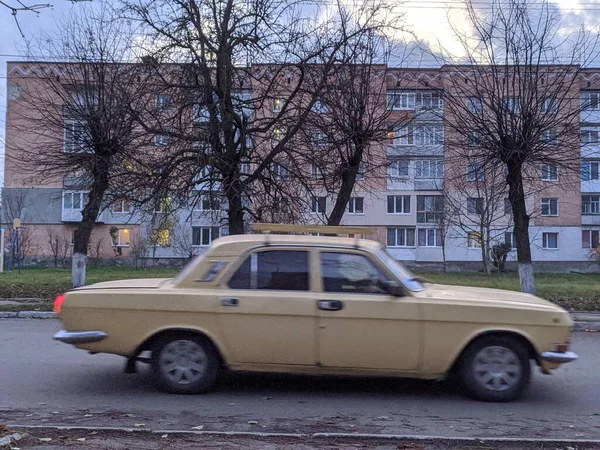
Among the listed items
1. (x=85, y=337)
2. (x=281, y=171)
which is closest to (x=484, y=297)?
(x=85, y=337)

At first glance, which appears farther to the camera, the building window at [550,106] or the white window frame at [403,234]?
the white window frame at [403,234]

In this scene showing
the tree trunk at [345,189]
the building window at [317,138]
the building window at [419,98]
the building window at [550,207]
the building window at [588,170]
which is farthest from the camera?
the building window at [550,207]

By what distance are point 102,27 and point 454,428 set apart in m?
15.8

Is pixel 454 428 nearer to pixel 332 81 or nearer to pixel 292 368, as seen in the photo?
pixel 292 368

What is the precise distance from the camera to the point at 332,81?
15930 millimetres

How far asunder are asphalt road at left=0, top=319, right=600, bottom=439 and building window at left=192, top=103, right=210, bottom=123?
9.66 metres

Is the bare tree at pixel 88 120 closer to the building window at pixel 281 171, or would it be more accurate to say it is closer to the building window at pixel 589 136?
the building window at pixel 281 171

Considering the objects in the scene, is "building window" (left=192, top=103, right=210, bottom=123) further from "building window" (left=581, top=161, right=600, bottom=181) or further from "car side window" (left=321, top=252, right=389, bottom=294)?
"building window" (left=581, top=161, right=600, bottom=181)

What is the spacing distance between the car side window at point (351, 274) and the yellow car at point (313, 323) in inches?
0.4

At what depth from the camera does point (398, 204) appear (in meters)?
45.8

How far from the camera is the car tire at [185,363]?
237 inches

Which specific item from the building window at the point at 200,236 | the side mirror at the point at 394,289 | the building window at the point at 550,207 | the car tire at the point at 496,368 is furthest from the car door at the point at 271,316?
the building window at the point at 550,207

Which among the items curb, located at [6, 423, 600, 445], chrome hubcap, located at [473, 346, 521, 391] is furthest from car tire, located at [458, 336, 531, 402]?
curb, located at [6, 423, 600, 445]

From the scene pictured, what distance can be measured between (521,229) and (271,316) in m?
12.6
